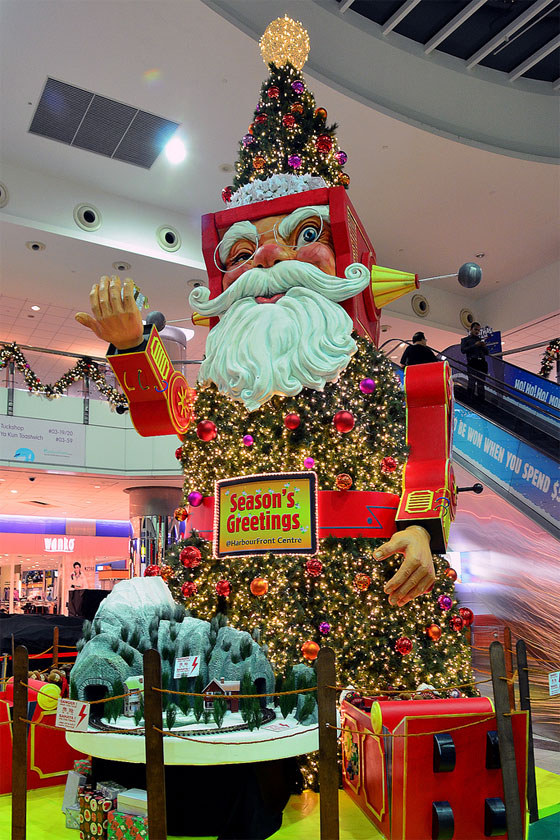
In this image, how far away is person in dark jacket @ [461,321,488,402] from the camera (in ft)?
35.7

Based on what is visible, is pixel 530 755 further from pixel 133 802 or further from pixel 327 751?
pixel 133 802

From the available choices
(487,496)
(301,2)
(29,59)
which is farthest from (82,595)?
(301,2)

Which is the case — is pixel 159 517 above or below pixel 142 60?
below

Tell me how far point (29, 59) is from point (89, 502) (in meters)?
11.8

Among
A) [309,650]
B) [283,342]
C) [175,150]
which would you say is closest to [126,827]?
[309,650]

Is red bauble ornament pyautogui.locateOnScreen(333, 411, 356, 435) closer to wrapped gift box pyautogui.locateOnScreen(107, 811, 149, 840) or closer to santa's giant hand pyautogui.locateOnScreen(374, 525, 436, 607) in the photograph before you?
santa's giant hand pyautogui.locateOnScreen(374, 525, 436, 607)

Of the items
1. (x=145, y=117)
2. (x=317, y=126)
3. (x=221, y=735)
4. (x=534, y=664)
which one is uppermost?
(x=145, y=117)

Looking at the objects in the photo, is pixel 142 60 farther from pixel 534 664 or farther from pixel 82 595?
pixel 82 595

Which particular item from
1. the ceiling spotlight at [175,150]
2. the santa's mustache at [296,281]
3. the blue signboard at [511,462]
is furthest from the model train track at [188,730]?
the ceiling spotlight at [175,150]

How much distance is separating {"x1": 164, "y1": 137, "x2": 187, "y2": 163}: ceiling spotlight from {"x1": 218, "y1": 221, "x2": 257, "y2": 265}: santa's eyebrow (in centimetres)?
533

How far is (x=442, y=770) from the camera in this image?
10.5 ft

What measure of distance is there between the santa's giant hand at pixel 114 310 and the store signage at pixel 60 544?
16588 mm

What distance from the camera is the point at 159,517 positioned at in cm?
1509

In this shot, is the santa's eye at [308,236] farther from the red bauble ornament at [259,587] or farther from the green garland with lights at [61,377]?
the green garland with lights at [61,377]
